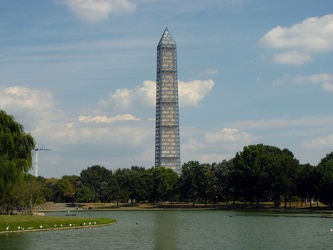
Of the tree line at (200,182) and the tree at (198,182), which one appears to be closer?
the tree line at (200,182)

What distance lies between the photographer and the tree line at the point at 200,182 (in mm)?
62812

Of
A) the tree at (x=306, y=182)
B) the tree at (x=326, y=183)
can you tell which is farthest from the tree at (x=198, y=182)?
the tree at (x=326, y=183)

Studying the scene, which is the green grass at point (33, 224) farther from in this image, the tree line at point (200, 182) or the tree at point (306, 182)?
the tree at point (306, 182)

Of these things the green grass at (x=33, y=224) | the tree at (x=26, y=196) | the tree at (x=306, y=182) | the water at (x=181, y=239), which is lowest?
the water at (x=181, y=239)

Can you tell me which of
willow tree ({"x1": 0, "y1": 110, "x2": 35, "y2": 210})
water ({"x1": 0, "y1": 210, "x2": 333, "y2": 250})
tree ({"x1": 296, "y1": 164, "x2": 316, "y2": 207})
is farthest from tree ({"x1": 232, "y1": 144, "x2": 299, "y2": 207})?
willow tree ({"x1": 0, "y1": 110, "x2": 35, "y2": 210})

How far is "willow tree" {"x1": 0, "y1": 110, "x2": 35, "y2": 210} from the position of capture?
195 ft

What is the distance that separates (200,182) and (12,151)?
81.7 metres

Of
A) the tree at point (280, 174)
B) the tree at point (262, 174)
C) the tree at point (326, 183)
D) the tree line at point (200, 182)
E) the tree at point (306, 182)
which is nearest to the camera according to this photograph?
the tree line at point (200, 182)

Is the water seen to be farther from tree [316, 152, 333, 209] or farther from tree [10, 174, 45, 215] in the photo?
tree [316, 152, 333, 209]

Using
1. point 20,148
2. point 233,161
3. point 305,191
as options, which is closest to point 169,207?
point 233,161

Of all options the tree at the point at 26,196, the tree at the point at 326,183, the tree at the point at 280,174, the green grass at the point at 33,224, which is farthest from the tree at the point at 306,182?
the green grass at the point at 33,224

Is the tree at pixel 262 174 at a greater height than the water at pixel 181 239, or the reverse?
the tree at pixel 262 174

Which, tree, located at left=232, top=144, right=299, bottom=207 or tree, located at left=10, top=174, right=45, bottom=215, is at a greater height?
tree, located at left=232, top=144, right=299, bottom=207

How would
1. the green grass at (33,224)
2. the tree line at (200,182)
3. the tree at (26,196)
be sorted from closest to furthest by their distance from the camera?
the green grass at (33,224), the tree line at (200,182), the tree at (26,196)
